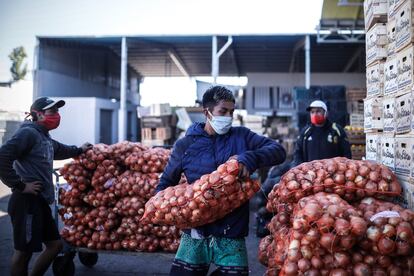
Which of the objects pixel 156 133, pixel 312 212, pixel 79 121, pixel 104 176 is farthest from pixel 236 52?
pixel 312 212

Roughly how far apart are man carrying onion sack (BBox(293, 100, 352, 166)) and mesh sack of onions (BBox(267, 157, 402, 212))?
3.17 m

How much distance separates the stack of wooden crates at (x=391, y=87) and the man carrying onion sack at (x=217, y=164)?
0.81m

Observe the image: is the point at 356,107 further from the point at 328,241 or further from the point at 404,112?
the point at 328,241

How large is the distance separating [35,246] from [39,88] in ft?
56.5

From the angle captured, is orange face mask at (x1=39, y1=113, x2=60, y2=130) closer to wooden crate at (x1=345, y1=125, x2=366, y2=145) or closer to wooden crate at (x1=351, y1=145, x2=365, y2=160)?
wooden crate at (x1=351, y1=145, x2=365, y2=160)

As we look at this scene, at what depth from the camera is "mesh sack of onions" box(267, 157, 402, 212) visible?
8.63ft

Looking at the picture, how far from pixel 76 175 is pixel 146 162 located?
850 mm

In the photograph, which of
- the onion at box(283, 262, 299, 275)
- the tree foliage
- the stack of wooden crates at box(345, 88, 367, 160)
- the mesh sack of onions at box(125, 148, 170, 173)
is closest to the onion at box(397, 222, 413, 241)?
the onion at box(283, 262, 299, 275)

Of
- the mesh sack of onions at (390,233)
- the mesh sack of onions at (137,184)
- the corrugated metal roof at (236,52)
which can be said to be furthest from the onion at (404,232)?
the corrugated metal roof at (236,52)

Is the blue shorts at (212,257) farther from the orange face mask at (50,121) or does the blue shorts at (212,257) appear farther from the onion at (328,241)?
the orange face mask at (50,121)

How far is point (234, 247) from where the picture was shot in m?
2.83

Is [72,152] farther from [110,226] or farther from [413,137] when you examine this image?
[413,137]

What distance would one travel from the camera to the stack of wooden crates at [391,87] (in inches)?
105

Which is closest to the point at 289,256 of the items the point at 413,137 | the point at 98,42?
the point at 413,137
